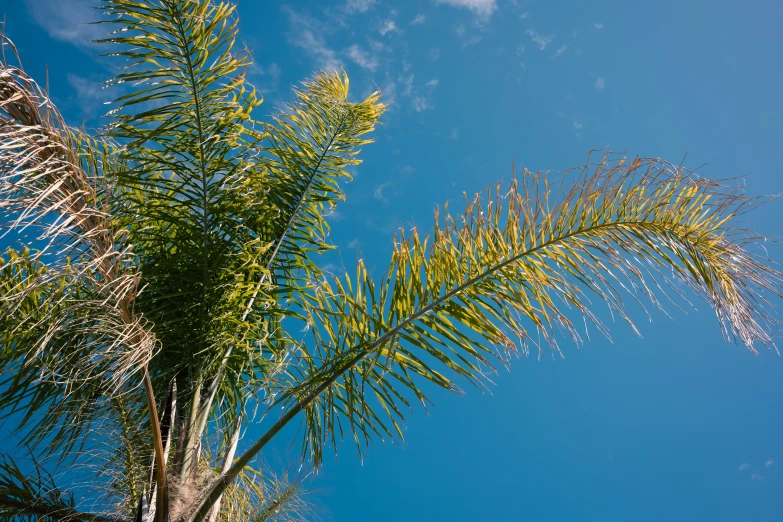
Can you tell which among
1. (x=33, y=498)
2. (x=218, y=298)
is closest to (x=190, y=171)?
(x=218, y=298)

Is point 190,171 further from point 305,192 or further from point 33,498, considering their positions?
point 33,498

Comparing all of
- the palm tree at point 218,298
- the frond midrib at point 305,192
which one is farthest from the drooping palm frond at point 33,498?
the frond midrib at point 305,192

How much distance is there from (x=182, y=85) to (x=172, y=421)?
181cm

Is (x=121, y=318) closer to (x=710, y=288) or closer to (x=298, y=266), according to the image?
(x=298, y=266)

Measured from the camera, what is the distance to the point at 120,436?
3209 millimetres

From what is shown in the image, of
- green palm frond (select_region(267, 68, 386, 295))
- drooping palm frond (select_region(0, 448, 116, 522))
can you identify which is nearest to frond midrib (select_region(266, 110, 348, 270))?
green palm frond (select_region(267, 68, 386, 295))

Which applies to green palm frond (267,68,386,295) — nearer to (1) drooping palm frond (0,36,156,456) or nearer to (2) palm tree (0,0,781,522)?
(2) palm tree (0,0,781,522)

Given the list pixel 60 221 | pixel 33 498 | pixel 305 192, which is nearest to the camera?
pixel 60 221

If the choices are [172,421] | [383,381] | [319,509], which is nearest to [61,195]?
[172,421]

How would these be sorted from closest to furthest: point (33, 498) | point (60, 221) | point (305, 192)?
point (60, 221), point (33, 498), point (305, 192)

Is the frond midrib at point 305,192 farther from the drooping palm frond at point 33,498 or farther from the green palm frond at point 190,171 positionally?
the drooping palm frond at point 33,498


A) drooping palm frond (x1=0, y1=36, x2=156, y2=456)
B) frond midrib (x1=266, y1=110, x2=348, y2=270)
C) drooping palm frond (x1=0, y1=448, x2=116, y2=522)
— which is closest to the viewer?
drooping palm frond (x1=0, y1=36, x2=156, y2=456)

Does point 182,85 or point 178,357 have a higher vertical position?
point 182,85

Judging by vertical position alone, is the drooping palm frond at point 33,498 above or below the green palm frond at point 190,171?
below
